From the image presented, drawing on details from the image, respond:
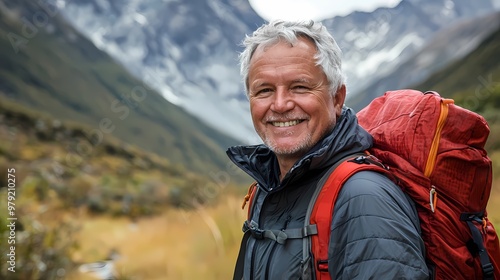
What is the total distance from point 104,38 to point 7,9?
6427 centimetres

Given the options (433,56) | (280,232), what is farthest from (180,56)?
(280,232)

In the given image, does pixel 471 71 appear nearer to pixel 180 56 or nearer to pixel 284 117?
pixel 284 117

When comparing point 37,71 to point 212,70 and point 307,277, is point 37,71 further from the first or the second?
point 307,277

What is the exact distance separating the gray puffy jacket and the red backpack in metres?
0.04

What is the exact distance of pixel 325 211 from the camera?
1.47 m

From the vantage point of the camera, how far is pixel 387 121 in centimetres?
177

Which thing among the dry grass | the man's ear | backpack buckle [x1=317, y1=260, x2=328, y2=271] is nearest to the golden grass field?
the dry grass

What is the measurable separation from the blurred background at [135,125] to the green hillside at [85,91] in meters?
0.45

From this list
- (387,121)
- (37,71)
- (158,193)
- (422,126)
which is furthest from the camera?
(37,71)

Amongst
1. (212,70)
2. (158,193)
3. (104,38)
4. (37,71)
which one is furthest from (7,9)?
(158,193)

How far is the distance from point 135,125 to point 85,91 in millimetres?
13443

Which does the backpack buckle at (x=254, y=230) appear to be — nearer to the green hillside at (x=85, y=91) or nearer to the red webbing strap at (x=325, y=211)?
the red webbing strap at (x=325, y=211)

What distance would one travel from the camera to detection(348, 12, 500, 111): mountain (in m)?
132

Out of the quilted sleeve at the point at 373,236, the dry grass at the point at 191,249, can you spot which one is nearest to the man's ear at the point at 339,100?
the quilted sleeve at the point at 373,236
